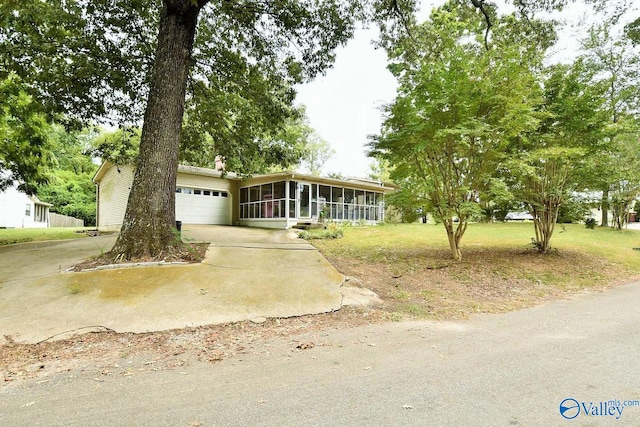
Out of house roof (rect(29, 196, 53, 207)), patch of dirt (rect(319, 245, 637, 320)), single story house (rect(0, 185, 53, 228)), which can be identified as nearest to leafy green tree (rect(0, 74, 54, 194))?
patch of dirt (rect(319, 245, 637, 320))

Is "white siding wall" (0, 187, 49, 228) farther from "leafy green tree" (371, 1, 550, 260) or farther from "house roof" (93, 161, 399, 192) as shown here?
"leafy green tree" (371, 1, 550, 260)

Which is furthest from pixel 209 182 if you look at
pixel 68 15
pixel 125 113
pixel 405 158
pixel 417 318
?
pixel 417 318

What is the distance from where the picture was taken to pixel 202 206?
17.3 meters

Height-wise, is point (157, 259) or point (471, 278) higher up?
point (157, 259)

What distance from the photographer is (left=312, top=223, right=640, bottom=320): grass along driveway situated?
17.5 feet

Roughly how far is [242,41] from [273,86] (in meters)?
1.60

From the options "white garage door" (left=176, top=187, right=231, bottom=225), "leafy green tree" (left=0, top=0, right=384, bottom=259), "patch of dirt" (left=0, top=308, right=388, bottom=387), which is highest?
"leafy green tree" (left=0, top=0, right=384, bottom=259)

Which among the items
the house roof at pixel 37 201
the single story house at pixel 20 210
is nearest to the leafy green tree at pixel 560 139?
the single story house at pixel 20 210

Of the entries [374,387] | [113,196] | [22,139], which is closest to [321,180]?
[113,196]

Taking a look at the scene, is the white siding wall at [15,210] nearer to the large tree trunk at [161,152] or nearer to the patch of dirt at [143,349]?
the large tree trunk at [161,152]

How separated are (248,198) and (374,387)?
16486mm
